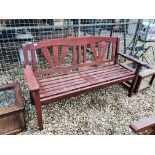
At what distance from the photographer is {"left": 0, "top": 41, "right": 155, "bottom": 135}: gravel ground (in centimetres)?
256

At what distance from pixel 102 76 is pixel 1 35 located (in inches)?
103

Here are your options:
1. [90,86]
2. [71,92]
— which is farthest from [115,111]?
[71,92]

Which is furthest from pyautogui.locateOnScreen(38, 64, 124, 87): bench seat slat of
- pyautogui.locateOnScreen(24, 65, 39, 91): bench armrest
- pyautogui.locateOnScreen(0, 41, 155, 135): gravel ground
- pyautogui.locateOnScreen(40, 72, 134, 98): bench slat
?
pyautogui.locateOnScreen(0, 41, 155, 135): gravel ground

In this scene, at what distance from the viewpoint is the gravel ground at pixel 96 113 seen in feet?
8.40

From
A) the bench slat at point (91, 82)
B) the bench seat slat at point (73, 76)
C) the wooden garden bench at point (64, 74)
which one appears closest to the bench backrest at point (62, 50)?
the wooden garden bench at point (64, 74)

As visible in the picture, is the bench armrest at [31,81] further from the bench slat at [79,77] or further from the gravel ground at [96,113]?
the gravel ground at [96,113]

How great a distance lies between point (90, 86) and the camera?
2.64 metres

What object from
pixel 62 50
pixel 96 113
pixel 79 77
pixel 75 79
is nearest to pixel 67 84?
pixel 75 79

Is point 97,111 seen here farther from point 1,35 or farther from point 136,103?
point 1,35

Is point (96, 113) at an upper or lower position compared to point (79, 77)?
lower

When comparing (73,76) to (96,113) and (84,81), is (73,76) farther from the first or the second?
(96,113)

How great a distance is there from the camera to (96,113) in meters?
2.89

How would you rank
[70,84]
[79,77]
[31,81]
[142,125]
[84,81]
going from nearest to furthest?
1. [142,125]
2. [31,81]
3. [70,84]
4. [84,81]
5. [79,77]

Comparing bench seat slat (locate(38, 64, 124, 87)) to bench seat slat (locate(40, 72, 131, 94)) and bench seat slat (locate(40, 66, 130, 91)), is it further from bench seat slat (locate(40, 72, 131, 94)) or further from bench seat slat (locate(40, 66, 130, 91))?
bench seat slat (locate(40, 72, 131, 94))
